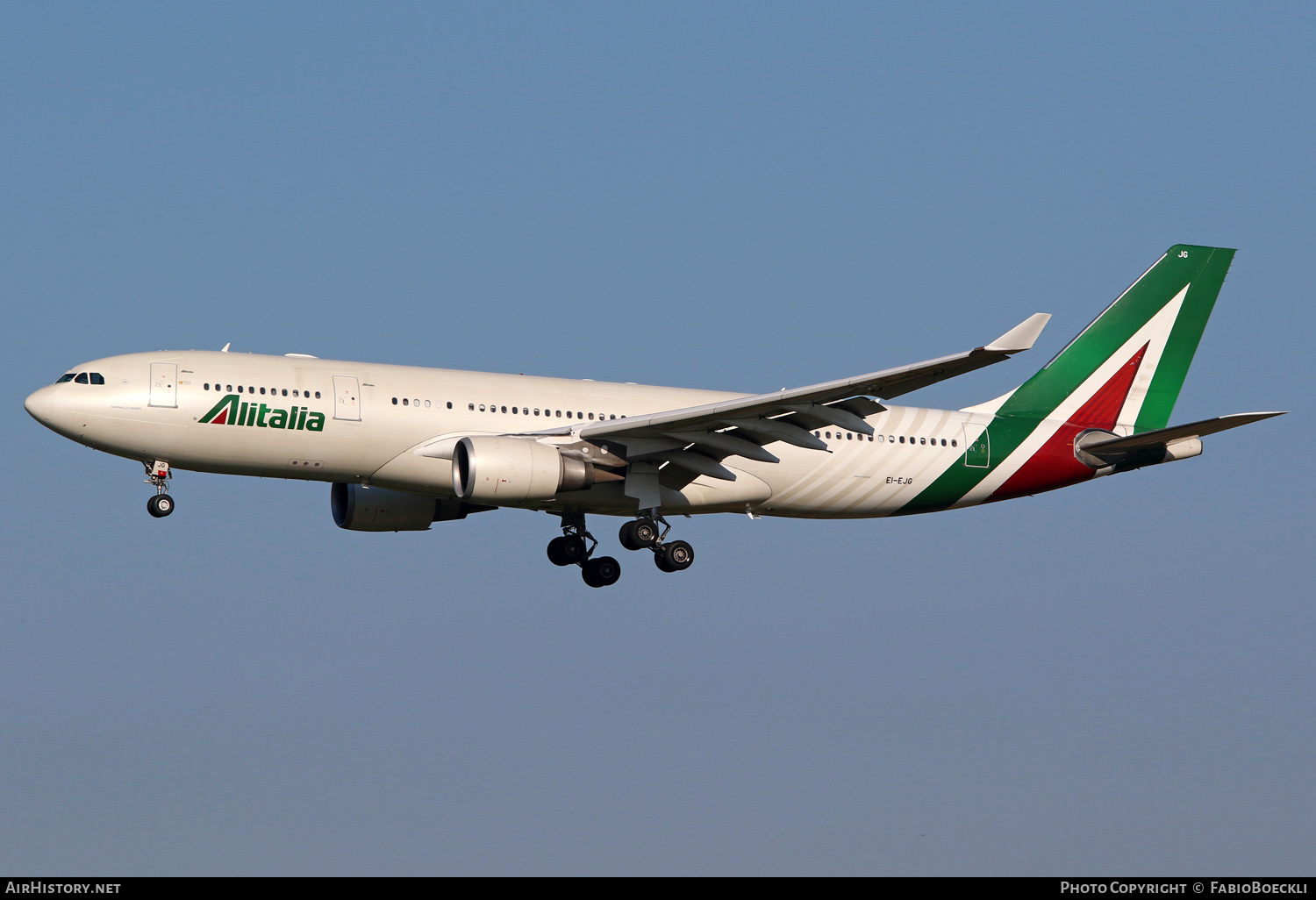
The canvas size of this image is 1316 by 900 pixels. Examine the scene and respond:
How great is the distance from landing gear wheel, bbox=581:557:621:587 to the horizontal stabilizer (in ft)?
39.2

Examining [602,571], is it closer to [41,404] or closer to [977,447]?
[977,447]

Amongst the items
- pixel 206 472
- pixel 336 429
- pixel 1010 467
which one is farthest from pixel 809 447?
Answer: pixel 206 472

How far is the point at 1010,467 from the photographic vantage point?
1581 inches

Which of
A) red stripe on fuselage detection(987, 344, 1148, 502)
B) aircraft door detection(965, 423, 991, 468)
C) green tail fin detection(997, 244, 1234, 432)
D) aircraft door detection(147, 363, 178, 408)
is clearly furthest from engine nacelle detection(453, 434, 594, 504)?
green tail fin detection(997, 244, 1234, 432)

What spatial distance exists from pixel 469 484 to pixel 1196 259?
20.9 m

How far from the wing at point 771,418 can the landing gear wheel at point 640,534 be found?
1.60 m

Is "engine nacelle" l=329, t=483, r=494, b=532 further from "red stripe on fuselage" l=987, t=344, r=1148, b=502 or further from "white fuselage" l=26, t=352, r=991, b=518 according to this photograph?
"red stripe on fuselage" l=987, t=344, r=1148, b=502

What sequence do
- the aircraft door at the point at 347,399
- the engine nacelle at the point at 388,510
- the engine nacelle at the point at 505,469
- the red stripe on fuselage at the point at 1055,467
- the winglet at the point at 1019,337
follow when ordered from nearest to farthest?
the winglet at the point at 1019,337 < the engine nacelle at the point at 505,469 < the aircraft door at the point at 347,399 < the engine nacelle at the point at 388,510 < the red stripe on fuselage at the point at 1055,467

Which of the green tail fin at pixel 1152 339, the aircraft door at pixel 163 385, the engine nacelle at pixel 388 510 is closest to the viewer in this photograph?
the aircraft door at pixel 163 385

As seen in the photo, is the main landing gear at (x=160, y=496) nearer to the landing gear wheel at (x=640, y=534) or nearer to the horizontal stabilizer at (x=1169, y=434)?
the landing gear wheel at (x=640, y=534)

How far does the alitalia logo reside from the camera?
3419 centimetres

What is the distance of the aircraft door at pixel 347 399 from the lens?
34656 mm

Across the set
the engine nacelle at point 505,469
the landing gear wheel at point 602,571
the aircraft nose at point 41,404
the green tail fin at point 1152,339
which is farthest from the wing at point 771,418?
the aircraft nose at point 41,404
